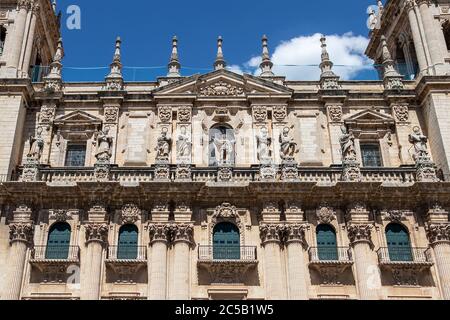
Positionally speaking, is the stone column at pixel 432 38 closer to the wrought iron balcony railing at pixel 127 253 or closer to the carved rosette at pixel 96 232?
the wrought iron balcony railing at pixel 127 253

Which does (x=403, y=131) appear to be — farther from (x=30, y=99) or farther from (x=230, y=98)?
(x=30, y=99)

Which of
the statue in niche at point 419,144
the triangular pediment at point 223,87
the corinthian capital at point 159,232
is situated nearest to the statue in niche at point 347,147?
the statue in niche at point 419,144

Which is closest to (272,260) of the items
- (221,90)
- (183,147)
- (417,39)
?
(183,147)

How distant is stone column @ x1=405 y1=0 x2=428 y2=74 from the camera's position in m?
26.9

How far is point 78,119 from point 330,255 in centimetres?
1249

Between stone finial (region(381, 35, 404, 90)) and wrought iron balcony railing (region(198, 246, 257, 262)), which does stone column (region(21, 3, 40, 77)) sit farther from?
stone finial (region(381, 35, 404, 90))

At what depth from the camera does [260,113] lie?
26.0 m

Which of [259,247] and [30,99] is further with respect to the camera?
[30,99]

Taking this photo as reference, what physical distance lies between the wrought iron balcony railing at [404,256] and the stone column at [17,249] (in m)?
13.5

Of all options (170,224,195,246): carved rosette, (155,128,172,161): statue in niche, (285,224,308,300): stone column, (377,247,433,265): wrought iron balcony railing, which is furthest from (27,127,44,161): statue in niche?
(377,247,433,265): wrought iron balcony railing

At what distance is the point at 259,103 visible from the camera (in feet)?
85.9

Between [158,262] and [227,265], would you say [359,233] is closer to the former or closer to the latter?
[227,265]
